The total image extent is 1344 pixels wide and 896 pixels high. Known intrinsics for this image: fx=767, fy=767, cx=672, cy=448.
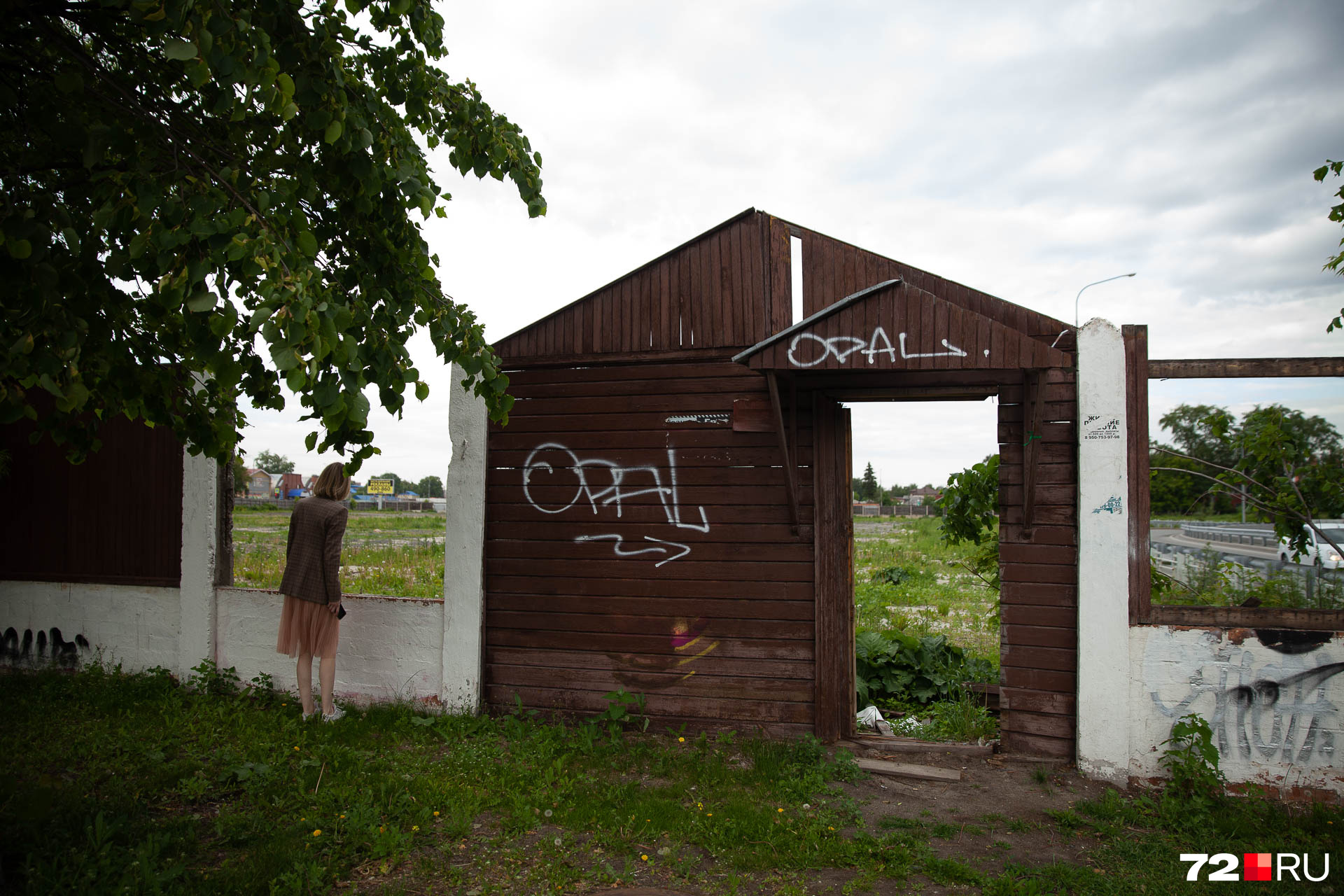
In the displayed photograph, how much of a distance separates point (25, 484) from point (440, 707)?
15.8ft

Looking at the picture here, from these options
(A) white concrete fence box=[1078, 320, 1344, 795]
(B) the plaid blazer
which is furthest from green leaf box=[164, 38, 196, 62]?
(A) white concrete fence box=[1078, 320, 1344, 795]

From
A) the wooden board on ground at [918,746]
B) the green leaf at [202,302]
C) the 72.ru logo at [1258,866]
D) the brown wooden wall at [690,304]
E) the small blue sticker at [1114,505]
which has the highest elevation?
the brown wooden wall at [690,304]

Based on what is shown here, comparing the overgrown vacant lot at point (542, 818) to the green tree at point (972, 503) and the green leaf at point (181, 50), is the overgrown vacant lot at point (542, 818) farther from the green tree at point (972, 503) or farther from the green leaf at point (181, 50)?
the green leaf at point (181, 50)

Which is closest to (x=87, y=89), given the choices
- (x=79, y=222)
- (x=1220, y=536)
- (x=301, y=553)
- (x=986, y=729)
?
(x=79, y=222)

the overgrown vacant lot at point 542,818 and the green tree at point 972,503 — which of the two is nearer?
the overgrown vacant lot at point 542,818

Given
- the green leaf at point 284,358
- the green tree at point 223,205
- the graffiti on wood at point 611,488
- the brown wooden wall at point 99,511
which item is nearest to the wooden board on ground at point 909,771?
the graffiti on wood at point 611,488

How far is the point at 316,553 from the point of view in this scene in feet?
18.8

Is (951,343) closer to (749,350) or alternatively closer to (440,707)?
(749,350)

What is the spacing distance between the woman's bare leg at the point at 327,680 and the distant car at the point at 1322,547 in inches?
261

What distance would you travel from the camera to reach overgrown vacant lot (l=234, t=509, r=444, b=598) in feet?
33.8

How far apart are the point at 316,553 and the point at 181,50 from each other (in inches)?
155

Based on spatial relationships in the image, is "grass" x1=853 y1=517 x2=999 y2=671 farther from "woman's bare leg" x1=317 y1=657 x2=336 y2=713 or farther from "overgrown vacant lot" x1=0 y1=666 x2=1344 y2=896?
"woman's bare leg" x1=317 y1=657 x2=336 y2=713

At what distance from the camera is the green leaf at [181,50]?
253 centimetres

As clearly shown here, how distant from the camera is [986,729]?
560cm
